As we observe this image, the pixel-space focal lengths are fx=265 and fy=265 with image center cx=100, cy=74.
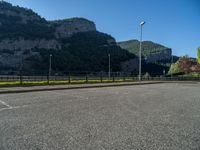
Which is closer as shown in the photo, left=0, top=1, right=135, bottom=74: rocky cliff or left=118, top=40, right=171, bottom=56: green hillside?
left=0, top=1, right=135, bottom=74: rocky cliff

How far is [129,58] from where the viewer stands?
112875mm

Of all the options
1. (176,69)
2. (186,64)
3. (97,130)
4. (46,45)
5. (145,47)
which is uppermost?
(145,47)

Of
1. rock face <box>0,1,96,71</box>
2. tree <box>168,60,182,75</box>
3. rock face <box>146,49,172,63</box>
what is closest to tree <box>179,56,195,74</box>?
tree <box>168,60,182,75</box>

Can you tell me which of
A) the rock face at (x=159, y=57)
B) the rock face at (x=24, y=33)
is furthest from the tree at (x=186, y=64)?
the rock face at (x=24, y=33)

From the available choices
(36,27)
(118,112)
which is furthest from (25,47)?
(118,112)

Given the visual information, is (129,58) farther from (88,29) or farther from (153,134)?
(153,134)

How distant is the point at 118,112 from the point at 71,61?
8585 centimetres

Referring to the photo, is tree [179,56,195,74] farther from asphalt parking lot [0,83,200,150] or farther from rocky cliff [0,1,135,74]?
asphalt parking lot [0,83,200,150]

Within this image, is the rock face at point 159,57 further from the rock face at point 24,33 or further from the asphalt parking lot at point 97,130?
the asphalt parking lot at point 97,130

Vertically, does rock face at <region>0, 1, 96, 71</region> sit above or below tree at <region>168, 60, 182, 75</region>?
above

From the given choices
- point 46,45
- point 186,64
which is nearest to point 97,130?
point 186,64

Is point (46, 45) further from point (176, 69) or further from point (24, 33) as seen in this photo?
point (176, 69)

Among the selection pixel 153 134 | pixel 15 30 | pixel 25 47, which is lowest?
pixel 153 134

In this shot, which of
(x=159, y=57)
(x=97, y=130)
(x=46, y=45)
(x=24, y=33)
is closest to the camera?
(x=97, y=130)
